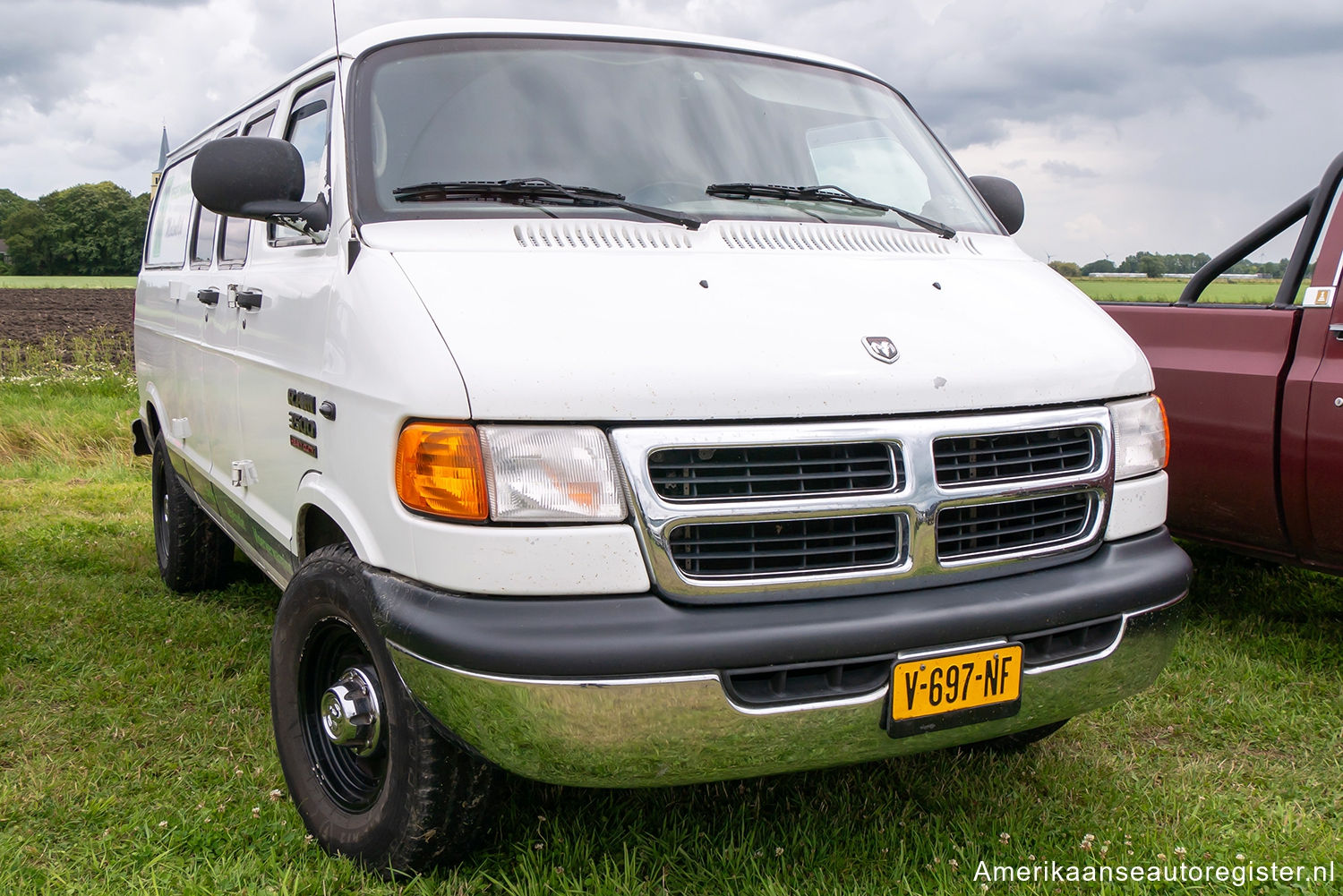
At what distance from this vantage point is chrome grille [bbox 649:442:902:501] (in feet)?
7.27

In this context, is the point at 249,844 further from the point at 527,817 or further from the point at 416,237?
the point at 416,237

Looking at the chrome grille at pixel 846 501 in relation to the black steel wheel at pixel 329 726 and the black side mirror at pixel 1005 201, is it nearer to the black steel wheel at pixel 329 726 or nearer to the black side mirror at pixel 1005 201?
the black steel wheel at pixel 329 726

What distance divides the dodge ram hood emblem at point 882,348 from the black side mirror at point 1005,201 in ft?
5.49

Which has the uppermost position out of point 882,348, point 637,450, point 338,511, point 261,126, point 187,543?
point 261,126

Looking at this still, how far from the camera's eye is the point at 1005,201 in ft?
12.9

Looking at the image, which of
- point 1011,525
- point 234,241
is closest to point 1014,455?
point 1011,525

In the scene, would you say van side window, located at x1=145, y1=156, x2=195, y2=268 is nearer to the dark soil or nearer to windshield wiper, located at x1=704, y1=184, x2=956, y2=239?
windshield wiper, located at x1=704, y1=184, x2=956, y2=239

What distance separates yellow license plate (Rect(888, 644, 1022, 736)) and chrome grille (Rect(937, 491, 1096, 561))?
226 mm

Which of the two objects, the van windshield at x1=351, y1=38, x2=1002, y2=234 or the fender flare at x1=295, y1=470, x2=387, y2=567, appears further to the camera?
the van windshield at x1=351, y1=38, x2=1002, y2=234

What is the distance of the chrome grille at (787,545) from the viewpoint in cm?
222

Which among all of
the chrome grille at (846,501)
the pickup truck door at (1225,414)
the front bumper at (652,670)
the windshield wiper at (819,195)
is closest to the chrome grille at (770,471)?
the chrome grille at (846,501)

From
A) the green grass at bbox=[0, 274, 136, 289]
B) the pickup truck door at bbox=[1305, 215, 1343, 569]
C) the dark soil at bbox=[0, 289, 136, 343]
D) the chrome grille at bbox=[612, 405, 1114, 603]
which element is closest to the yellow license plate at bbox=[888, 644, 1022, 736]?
the chrome grille at bbox=[612, 405, 1114, 603]

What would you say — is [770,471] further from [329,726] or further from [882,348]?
[329,726]

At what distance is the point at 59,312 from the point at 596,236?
27.7 m
